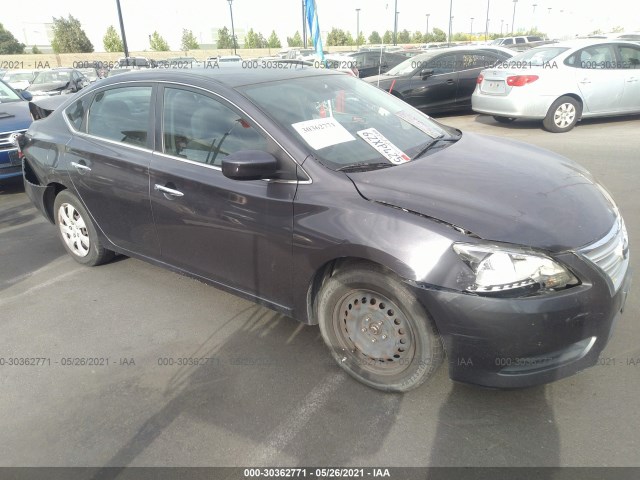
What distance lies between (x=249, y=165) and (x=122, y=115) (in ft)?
5.25

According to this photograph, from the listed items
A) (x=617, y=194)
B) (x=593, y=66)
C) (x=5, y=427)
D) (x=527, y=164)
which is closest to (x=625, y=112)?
(x=593, y=66)

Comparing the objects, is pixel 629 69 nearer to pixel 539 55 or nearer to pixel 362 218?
pixel 539 55

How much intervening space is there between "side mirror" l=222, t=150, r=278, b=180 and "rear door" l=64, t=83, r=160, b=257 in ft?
3.15

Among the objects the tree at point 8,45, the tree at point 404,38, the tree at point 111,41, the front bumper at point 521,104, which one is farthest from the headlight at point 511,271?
the tree at point 404,38

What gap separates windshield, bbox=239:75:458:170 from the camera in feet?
9.32

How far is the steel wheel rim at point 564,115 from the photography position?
909 centimetres

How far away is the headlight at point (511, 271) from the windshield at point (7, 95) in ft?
25.0

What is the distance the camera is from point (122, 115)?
3637mm

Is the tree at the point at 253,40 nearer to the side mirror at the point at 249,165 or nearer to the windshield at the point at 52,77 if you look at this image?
the windshield at the point at 52,77

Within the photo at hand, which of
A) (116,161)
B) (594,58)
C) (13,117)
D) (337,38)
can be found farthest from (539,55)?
(337,38)

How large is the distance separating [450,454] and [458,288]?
29.8 inches

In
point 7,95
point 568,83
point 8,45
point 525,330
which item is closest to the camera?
point 525,330

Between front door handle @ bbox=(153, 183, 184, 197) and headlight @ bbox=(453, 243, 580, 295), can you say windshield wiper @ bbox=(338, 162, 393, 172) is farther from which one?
front door handle @ bbox=(153, 183, 184, 197)

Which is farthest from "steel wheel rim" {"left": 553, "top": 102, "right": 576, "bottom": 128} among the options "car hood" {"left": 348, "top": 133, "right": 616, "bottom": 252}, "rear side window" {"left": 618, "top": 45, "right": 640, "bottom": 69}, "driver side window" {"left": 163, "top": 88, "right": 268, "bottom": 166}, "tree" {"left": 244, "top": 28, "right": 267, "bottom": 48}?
"tree" {"left": 244, "top": 28, "right": 267, "bottom": 48}
